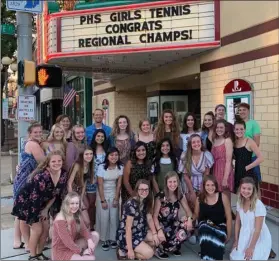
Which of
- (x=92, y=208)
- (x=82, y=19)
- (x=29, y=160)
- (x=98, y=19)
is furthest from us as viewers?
(x=82, y=19)

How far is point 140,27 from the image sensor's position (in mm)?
9492

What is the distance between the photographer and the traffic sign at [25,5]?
20.4ft

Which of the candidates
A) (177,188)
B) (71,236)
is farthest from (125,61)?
(71,236)

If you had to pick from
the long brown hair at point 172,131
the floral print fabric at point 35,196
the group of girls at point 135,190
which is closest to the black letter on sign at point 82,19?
the group of girls at point 135,190

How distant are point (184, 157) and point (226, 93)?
3.28 meters

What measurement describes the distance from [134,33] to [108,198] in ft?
16.9

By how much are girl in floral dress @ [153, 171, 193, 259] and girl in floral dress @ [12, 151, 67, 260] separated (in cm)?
113

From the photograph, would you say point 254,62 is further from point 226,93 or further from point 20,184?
point 20,184

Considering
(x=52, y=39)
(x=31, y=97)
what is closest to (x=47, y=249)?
(x=31, y=97)

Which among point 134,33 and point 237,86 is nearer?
point 237,86

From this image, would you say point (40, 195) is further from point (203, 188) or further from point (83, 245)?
point (203, 188)

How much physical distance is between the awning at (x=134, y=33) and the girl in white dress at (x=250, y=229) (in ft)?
15.7

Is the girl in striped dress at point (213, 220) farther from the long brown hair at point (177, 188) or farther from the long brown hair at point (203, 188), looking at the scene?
the long brown hair at point (177, 188)

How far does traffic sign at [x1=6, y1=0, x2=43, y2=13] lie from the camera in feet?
20.4
